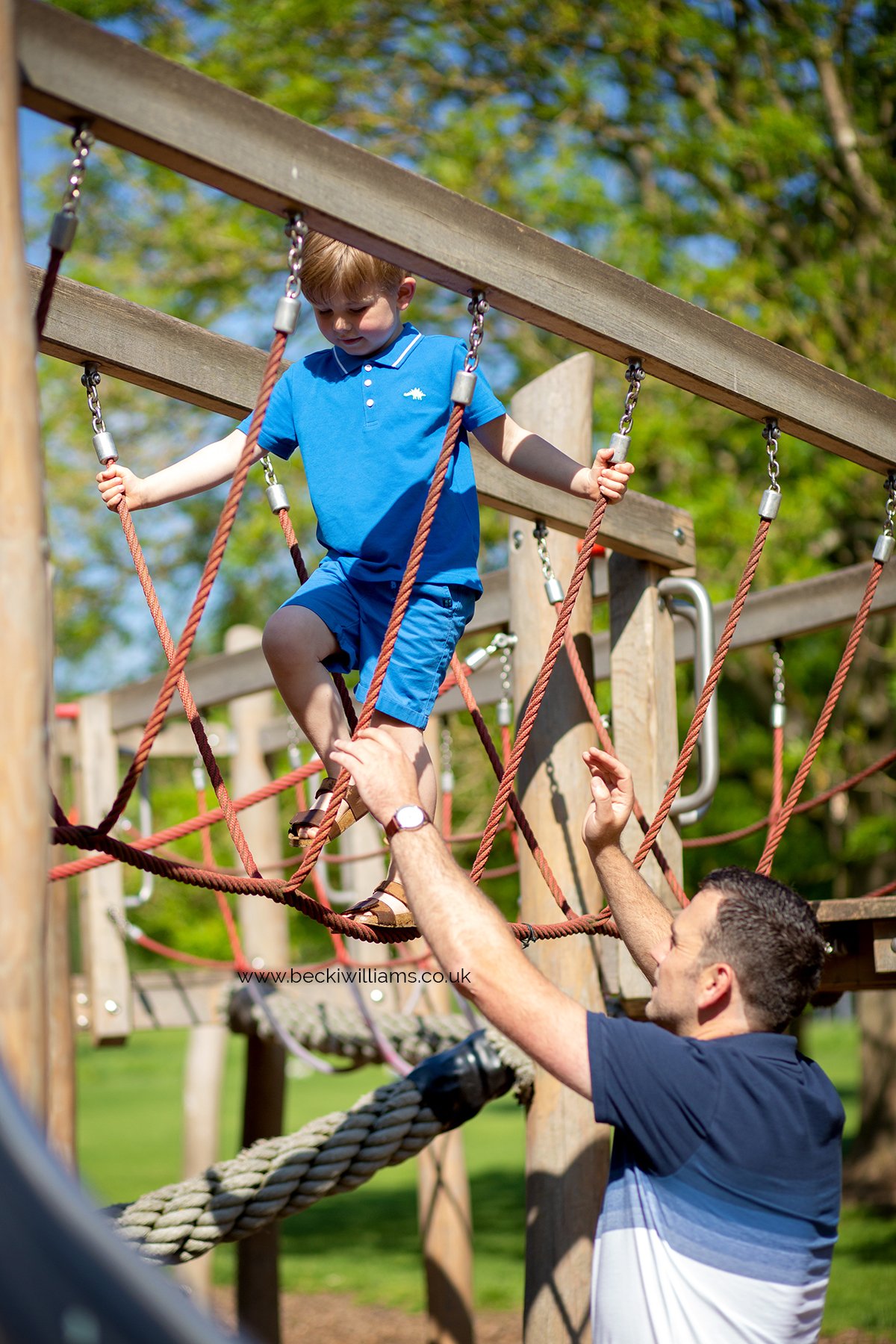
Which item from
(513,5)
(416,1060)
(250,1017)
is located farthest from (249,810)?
(513,5)

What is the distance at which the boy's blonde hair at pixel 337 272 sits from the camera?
7.91 feet

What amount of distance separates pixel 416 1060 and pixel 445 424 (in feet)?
9.33

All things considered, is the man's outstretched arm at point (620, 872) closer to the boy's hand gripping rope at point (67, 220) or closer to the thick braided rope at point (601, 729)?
the thick braided rope at point (601, 729)

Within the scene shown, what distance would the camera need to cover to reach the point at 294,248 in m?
1.87

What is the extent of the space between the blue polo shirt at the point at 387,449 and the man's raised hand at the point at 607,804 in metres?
0.44

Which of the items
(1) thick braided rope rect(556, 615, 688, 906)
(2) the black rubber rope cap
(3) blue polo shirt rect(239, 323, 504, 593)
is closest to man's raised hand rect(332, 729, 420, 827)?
(3) blue polo shirt rect(239, 323, 504, 593)

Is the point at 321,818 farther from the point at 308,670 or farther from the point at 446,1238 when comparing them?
the point at 446,1238

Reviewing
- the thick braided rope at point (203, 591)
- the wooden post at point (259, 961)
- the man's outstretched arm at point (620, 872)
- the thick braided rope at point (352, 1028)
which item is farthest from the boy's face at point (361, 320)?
the wooden post at point (259, 961)

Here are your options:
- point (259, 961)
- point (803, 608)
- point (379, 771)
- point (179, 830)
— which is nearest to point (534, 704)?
point (379, 771)

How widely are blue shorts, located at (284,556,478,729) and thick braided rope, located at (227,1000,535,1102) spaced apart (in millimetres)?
2176

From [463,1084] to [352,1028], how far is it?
1577 millimetres

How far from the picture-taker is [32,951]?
137 cm

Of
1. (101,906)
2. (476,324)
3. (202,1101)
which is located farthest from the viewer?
(202,1101)

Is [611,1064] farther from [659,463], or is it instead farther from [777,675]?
[659,463]
